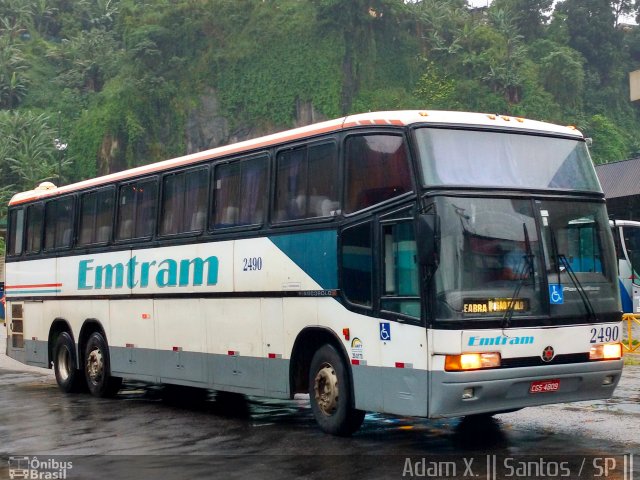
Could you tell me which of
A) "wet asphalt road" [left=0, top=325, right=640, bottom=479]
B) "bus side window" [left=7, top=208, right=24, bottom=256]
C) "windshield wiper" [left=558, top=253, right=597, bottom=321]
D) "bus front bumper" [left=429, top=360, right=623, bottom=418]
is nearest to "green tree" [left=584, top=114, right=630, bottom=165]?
"bus side window" [left=7, top=208, right=24, bottom=256]

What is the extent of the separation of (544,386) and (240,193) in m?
4.77

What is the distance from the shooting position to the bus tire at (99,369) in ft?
52.8

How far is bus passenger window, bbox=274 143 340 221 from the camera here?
1111 centimetres

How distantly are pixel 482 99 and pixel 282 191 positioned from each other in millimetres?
77649

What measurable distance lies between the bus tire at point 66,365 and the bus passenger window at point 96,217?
67.4 inches

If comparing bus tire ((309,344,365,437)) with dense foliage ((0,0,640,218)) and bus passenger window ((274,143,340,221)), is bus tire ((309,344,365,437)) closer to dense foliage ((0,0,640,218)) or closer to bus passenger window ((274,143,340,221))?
bus passenger window ((274,143,340,221))

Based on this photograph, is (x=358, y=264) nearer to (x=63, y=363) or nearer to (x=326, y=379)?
(x=326, y=379)

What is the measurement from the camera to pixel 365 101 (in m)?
83.8

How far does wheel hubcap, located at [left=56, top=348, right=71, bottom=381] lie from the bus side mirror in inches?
377

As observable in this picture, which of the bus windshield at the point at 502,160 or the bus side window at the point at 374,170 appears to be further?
the bus side window at the point at 374,170

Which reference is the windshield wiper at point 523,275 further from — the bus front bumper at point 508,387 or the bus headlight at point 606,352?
the bus headlight at point 606,352

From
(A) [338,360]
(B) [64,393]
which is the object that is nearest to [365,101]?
(B) [64,393]

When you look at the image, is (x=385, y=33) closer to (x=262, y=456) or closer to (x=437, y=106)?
(x=437, y=106)

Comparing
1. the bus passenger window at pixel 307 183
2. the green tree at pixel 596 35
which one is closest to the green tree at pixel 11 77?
the green tree at pixel 596 35
